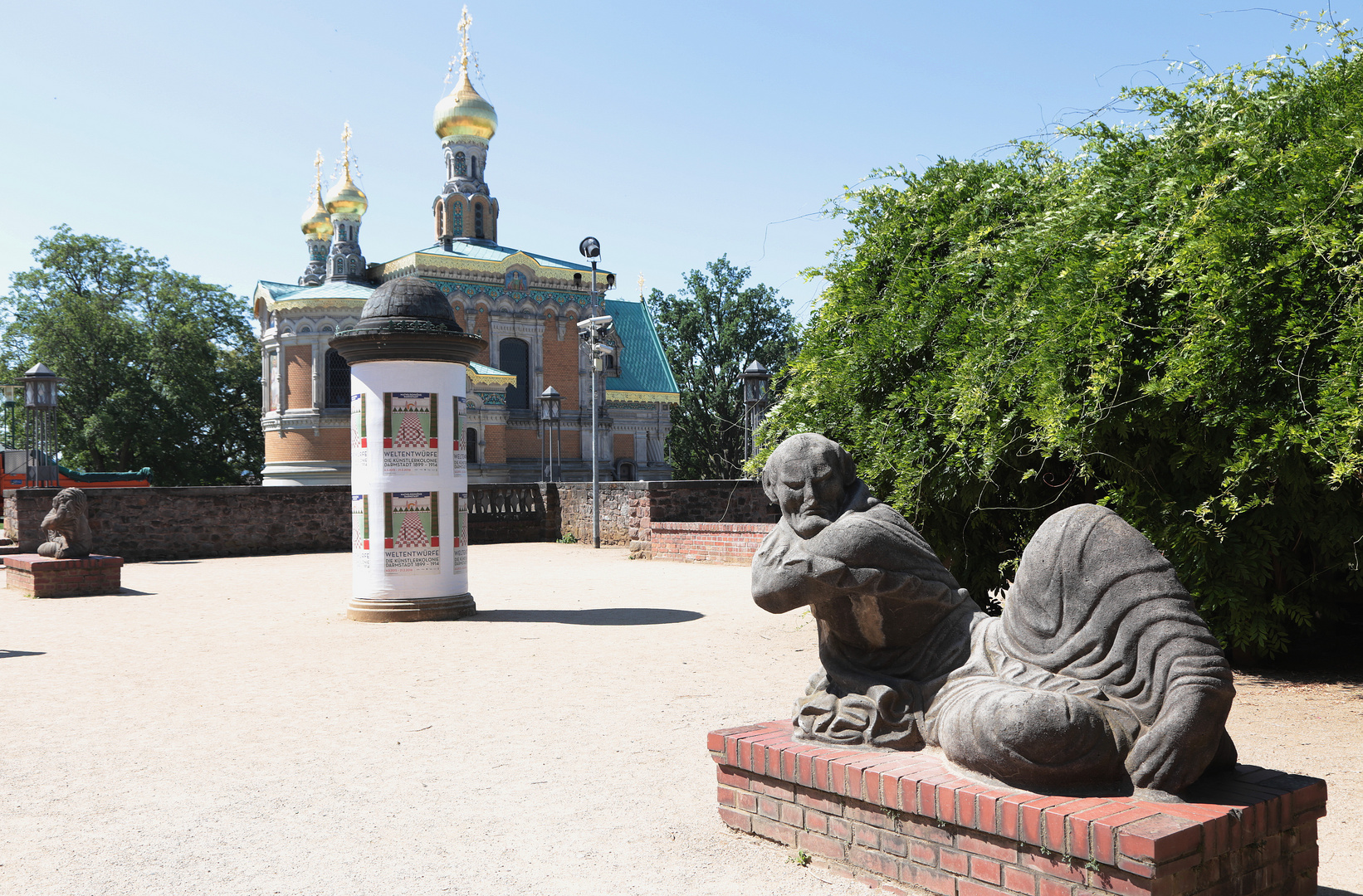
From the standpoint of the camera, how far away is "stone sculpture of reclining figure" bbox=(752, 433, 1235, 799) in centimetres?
298

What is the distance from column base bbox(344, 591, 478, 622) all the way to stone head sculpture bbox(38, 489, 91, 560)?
5739mm

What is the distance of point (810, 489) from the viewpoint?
3699mm

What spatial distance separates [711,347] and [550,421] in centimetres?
1931

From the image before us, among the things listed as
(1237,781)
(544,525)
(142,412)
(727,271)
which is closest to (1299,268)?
(1237,781)

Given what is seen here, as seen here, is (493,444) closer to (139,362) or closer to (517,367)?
(517,367)

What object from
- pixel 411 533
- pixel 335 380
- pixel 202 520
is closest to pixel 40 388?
pixel 202 520

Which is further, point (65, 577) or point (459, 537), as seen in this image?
point (65, 577)

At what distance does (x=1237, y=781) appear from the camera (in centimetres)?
323

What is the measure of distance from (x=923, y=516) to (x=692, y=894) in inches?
179

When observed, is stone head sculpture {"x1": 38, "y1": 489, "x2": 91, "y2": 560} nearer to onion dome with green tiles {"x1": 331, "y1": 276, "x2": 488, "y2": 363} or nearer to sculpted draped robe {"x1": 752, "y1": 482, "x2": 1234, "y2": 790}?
onion dome with green tiles {"x1": 331, "y1": 276, "x2": 488, "y2": 363}

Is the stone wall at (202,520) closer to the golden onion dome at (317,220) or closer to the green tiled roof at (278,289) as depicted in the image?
the green tiled roof at (278,289)

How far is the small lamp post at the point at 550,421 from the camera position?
36312 millimetres

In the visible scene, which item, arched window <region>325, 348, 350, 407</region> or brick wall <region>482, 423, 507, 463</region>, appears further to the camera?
arched window <region>325, 348, 350, 407</region>

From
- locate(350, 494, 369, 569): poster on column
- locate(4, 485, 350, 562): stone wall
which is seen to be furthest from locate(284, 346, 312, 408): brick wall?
locate(350, 494, 369, 569): poster on column
